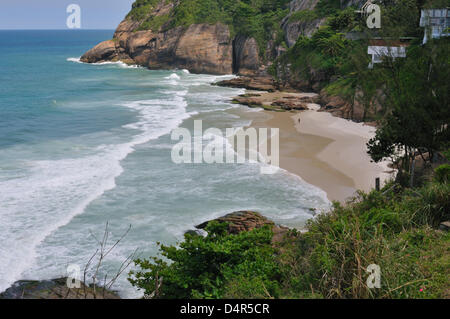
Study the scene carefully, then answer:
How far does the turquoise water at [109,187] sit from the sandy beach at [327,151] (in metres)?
1.36

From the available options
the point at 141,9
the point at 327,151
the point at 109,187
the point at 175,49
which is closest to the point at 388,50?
the point at 327,151

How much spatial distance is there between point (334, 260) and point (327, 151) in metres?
21.5

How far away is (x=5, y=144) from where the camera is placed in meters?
30.6

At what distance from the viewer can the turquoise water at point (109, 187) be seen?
1634cm

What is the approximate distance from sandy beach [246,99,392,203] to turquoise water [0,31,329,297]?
1.36 meters

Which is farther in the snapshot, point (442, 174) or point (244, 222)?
point (244, 222)

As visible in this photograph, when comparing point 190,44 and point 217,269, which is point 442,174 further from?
point 190,44

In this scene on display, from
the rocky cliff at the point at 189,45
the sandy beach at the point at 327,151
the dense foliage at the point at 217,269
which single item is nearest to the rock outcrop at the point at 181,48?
the rocky cliff at the point at 189,45

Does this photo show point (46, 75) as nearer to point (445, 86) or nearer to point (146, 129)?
point (146, 129)

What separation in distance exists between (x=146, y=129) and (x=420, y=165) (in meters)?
23.0

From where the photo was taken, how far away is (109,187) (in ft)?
72.6

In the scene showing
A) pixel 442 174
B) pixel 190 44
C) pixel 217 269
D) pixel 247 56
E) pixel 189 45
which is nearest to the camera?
pixel 217 269
